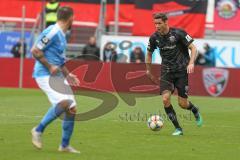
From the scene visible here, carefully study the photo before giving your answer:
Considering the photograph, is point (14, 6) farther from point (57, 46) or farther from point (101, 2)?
point (57, 46)

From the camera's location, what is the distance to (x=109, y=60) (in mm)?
29734

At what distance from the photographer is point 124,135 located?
14.5 meters

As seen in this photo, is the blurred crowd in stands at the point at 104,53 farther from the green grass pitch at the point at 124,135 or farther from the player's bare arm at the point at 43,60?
the player's bare arm at the point at 43,60

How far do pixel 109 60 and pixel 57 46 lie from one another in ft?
59.4

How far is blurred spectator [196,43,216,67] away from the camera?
2948 centimetres

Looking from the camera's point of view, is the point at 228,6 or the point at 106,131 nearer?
the point at 106,131

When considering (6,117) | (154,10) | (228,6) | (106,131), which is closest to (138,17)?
(154,10)

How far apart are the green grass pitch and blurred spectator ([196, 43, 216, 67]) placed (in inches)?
268

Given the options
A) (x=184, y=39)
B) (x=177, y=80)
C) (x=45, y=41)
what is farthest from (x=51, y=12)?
(x=45, y=41)

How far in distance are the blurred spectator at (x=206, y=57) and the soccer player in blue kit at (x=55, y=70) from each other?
18.2 metres

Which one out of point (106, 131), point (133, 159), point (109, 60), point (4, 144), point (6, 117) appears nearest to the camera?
point (133, 159)

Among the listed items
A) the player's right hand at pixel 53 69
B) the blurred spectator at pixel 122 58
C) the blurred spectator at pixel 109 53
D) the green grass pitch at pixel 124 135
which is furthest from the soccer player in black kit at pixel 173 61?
the blurred spectator at pixel 122 58

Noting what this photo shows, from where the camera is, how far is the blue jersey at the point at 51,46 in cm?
1151

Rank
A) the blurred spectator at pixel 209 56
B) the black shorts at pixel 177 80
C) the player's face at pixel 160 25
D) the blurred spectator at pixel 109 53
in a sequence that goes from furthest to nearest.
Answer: the blurred spectator at pixel 109 53 → the blurred spectator at pixel 209 56 → the black shorts at pixel 177 80 → the player's face at pixel 160 25
